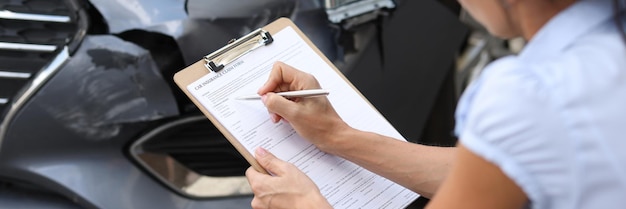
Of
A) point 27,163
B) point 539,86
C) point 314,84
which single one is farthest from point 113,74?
point 539,86

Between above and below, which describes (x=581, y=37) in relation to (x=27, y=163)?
above

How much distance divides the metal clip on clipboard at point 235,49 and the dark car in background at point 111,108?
0.14m

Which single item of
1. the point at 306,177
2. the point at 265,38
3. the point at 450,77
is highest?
the point at 265,38

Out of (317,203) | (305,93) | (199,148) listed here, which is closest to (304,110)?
(305,93)

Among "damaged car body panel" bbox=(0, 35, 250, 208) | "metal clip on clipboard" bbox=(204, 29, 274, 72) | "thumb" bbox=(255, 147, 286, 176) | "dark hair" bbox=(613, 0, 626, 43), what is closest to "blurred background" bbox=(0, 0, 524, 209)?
"damaged car body panel" bbox=(0, 35, 250, 208)

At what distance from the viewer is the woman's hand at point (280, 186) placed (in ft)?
3.36

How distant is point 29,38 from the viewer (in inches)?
49.8

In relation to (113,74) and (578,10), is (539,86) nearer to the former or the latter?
(578,10)

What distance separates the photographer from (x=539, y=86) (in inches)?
25.0

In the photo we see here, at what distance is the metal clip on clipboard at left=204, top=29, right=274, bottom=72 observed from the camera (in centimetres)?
112

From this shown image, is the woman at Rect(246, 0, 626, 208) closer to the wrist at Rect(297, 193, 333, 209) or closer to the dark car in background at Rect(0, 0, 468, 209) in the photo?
the wrist at Rect(297, 193, 333, 209)

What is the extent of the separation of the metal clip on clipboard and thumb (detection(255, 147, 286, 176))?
16cm

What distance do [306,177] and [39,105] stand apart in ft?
1.61

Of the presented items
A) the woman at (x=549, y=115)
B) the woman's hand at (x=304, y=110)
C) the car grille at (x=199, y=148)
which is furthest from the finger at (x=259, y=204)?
the woman at (x=549, y=115)
